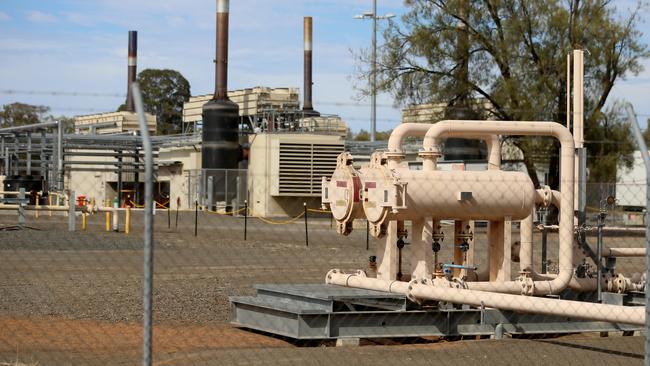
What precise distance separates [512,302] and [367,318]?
5.72 ft

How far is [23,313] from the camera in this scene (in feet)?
40.5

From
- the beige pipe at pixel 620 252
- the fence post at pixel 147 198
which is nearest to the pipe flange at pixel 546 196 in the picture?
the beige pipe at pixel 620 252

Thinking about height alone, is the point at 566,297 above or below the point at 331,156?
below

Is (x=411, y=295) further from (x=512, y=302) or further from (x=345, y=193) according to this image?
(x=345, y=193)

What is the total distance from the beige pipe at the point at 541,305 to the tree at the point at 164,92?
2493 inches

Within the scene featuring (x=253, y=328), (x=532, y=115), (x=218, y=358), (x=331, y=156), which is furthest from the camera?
(x=331, y=156)

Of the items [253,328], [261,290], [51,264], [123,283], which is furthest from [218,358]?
[51,264]

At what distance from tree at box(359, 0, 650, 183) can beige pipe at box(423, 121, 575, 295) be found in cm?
2145

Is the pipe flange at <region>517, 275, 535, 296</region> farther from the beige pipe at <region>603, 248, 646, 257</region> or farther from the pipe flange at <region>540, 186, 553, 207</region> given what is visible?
the beige pipe at <region>603, 248, 646, 257</region>

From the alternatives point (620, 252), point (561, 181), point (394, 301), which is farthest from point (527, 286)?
point (620, 252)

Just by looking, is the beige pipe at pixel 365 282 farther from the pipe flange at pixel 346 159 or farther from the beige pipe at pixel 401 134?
the beige pipe at pixel 401 134

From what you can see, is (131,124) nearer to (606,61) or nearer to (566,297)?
(606,61)

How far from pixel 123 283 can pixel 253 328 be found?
484 centimetres

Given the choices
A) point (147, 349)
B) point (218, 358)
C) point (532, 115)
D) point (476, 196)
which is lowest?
point (218, 358)
